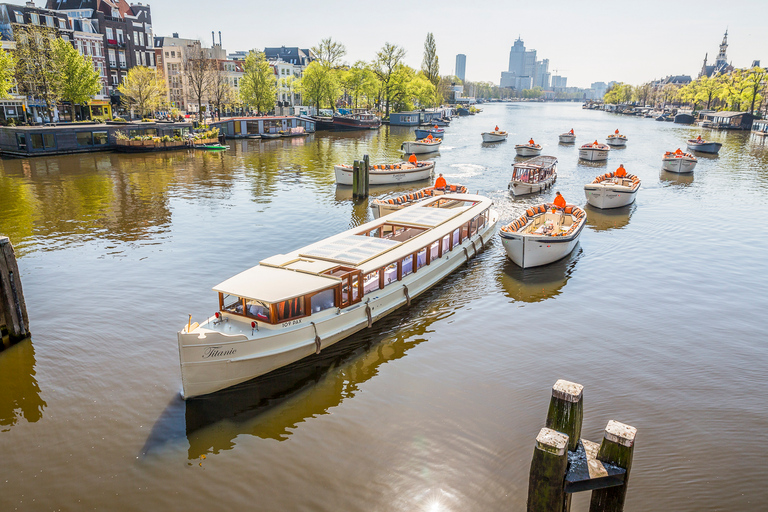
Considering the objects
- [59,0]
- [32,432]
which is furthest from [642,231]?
[59,0]

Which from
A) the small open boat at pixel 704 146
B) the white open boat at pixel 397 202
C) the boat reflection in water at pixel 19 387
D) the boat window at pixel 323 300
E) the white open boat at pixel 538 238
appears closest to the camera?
the boat reflection in water at pixel 19 387

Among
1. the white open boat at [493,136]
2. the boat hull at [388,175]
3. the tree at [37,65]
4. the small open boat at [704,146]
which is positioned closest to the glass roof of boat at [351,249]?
the boat hull at [388,175]

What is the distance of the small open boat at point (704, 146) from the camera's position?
237 feet

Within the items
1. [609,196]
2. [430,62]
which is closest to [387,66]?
[430,62]

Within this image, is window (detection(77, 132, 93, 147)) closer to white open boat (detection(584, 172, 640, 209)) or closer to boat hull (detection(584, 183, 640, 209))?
white open boat (detection(584, 172, 640, 209))

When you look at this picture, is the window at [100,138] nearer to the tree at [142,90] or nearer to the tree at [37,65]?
the tree at [37,65]

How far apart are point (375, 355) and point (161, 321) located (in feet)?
27.3

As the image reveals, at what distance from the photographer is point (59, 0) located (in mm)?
91062

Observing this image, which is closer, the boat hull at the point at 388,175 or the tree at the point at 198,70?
the boat hull at the point at 388,175

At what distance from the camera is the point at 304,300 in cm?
1617

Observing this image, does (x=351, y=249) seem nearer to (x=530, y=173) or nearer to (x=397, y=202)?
(x=397, y=202)

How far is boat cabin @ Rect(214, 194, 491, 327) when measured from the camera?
15.7 m

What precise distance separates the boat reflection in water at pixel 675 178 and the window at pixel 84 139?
65.2m

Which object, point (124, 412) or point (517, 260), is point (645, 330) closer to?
point (517, 260)
